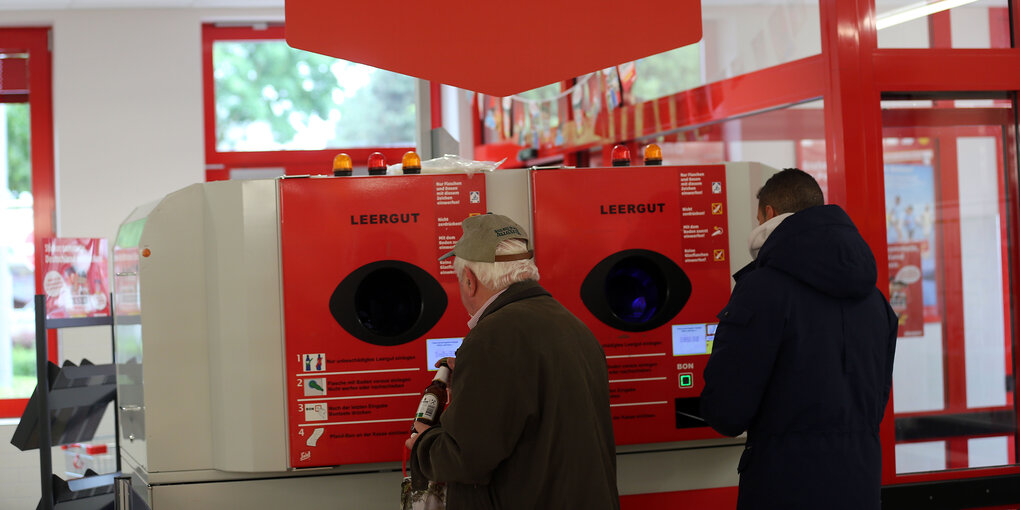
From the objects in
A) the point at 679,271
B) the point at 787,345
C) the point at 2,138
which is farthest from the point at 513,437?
the point at 2,138

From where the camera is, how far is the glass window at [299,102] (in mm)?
6316

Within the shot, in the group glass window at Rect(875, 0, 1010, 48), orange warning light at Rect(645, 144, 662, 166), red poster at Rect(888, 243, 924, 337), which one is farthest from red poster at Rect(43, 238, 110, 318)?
red poster at Rect(888, 243, 924, 337)

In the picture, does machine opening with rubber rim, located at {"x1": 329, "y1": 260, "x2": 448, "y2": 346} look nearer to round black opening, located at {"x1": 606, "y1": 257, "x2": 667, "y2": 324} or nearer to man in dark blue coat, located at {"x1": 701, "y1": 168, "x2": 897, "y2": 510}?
round black opening, located at {"x1": 606, "y1": 257, "x2": 667, "y2": 324}

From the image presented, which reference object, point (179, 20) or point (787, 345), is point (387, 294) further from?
point (179, 20)

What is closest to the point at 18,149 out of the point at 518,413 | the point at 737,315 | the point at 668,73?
the point at 668,73

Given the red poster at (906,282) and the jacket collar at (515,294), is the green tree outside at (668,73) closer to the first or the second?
the red poster at (906,282)

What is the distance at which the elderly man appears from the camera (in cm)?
186

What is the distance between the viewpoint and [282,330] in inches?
96.2

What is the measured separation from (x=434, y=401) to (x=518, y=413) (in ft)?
0.93

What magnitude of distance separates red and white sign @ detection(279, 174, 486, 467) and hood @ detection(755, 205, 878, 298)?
0.88 meters

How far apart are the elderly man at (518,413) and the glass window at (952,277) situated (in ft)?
7.40

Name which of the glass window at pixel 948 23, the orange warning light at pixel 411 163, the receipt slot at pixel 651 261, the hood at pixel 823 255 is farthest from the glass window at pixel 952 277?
the orange warning light at pixel 411 163

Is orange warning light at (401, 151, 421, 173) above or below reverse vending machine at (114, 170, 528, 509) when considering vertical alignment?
above

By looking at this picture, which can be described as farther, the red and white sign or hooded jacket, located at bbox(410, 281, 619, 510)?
the red and white sign
